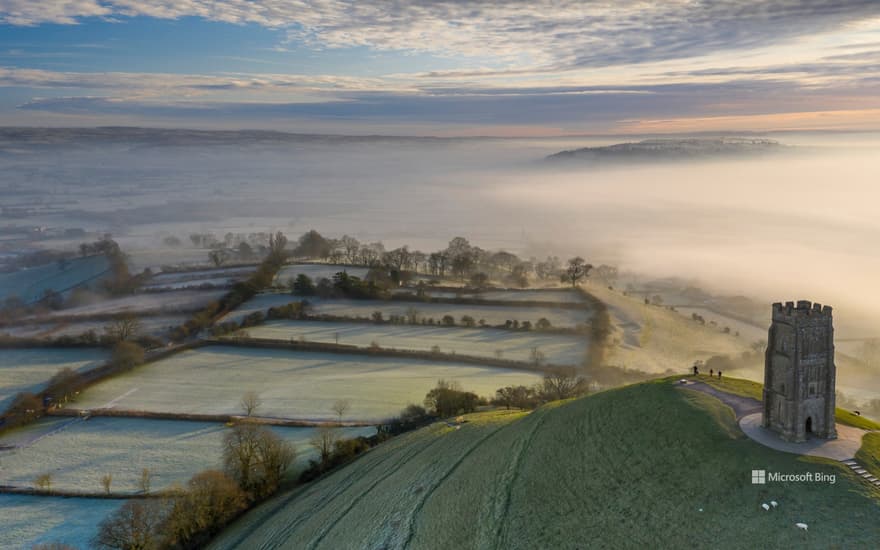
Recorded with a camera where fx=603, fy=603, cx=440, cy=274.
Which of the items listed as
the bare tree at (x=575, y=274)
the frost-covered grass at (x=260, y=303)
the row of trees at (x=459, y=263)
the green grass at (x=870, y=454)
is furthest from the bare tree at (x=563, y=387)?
the frost-covered grass at (x=260, y=303)

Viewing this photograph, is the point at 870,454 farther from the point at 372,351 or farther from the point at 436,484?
the point at 372,351

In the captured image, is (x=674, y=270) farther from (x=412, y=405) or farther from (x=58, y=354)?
(x=58, y=354)

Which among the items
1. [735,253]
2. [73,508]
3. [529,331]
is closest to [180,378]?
[73,508]

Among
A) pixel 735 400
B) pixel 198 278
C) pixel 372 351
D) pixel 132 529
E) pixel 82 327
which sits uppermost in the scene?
pixel 735 400

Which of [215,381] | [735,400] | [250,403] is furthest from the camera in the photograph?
[215,381]

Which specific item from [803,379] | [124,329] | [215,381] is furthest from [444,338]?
[803,379]

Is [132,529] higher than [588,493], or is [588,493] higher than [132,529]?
[588,493]

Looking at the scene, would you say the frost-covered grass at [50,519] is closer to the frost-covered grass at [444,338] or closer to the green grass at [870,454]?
the frost-covered grass at [444,338]
